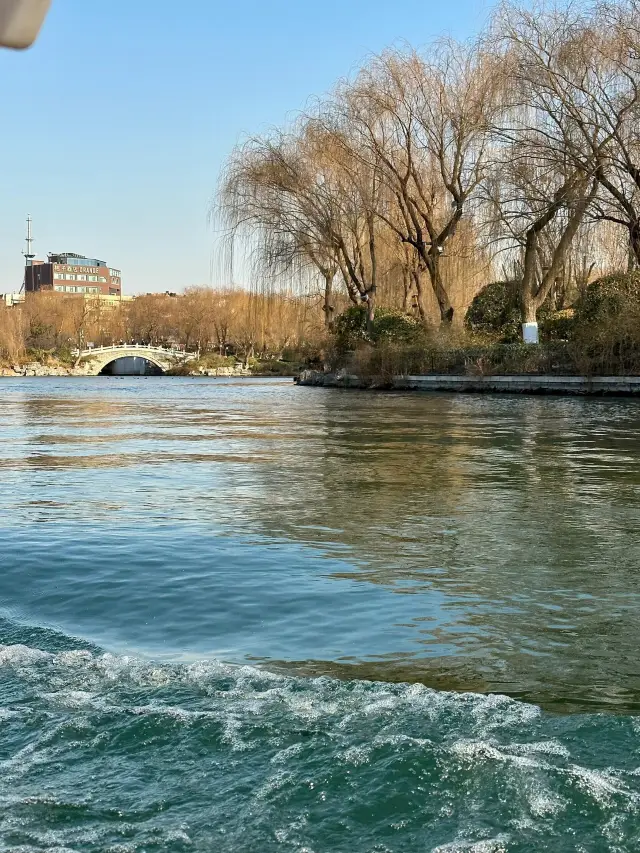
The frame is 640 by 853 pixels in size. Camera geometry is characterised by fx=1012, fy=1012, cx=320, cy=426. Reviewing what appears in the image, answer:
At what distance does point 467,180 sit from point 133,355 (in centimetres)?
7675

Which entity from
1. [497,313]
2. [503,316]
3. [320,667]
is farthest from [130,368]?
[320,667]

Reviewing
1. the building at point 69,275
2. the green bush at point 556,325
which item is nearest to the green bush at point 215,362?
the green bush at point 556,325

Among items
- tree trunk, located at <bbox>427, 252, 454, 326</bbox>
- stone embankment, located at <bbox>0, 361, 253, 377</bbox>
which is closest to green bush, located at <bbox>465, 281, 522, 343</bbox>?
tree trunk, located at <bbox>427, 252, 454, 326</bbox>

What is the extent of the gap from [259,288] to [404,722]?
36.9 meters

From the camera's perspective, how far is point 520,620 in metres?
4.95

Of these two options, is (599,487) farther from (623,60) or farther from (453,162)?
(453,162)

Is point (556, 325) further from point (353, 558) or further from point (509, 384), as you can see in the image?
point (353, 558)

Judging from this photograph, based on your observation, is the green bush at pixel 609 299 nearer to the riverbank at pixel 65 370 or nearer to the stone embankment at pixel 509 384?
the stone embankment at pixel 509 384

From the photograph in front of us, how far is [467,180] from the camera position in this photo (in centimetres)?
3462

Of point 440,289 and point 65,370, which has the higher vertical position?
point 440,289

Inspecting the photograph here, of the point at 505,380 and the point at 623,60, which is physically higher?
the point at 623,60

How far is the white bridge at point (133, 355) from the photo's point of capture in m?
108

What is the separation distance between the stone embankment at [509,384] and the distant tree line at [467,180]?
7.86ft

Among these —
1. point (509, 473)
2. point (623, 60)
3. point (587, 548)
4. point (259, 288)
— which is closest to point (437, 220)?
point (259, 288)
